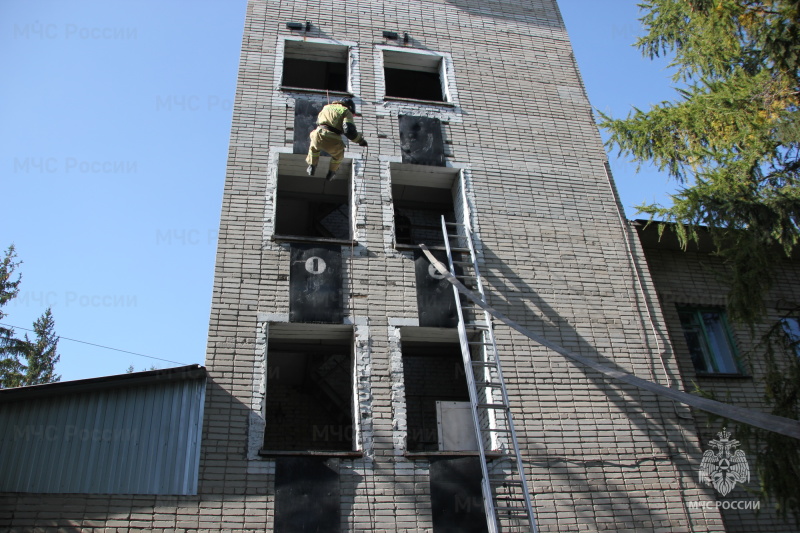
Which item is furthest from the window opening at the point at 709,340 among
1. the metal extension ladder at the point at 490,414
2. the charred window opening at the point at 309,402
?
the charred window opening at the point at 309,402

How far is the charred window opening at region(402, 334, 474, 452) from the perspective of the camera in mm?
10562

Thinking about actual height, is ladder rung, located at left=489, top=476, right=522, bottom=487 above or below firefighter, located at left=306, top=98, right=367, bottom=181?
below

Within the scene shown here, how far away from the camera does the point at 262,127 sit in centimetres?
1005

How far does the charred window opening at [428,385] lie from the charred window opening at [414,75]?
4.64 metres

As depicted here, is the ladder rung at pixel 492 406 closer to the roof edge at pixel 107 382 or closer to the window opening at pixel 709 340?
the roof edge at pixel 107 382

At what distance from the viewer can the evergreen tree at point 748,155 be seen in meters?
7.94

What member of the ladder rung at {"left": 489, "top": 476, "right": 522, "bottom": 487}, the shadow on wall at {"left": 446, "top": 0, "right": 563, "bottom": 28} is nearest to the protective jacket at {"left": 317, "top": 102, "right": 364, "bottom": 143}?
the ladder rung at {"left": 489, "top": 476, "right": 522, "bottom": 487}

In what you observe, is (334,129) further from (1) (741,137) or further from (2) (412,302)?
(1) (741,137)

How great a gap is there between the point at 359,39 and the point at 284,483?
27.4ft

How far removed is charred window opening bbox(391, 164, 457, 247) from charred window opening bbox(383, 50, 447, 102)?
1.81 meters

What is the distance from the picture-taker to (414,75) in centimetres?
1306

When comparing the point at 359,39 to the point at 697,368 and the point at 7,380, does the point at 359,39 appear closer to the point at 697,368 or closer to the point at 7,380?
the point at 697,368

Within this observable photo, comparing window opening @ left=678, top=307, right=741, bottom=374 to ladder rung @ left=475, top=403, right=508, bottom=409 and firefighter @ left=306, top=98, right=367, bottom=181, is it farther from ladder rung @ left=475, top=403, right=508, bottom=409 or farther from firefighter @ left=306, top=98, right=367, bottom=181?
firefighter @ left=306, top=98, right=367, bottom=181

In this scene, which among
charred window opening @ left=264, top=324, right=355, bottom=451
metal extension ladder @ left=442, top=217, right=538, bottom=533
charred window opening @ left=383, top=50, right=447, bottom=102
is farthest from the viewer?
charred window opening @ left=383, top=50, right=447, bottom=102
